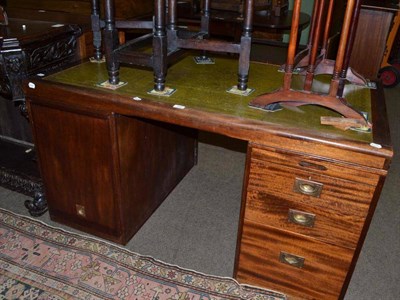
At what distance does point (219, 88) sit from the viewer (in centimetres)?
158

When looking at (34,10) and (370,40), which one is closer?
(34,10)

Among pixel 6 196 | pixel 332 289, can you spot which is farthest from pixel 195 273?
pixel 6 196

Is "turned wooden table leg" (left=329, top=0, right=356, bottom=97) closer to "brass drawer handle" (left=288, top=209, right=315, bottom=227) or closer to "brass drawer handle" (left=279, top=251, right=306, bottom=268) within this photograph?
"brass drawer handle" (left=288, top=209, right=315, bottom=227)

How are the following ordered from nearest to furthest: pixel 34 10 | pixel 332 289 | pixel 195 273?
pixel 332 289
pixel 195 273
pixel 34 10

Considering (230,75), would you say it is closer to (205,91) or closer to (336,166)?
(205,91)

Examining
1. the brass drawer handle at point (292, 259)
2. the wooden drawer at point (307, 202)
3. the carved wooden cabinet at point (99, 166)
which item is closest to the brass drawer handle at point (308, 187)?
the wooden drawer at point (307, 202)

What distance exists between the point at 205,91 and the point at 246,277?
81 centimetres

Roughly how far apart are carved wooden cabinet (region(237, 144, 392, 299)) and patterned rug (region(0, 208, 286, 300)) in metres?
0.14

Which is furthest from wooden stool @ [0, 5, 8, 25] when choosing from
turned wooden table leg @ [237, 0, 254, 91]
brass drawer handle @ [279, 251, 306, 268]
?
brass drawer handle @ [279, 251, 306, 268]

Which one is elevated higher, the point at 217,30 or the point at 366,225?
the point at 217,30

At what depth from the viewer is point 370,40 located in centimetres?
314

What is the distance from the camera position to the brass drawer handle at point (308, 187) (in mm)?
1302

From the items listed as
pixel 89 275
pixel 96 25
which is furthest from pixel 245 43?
pixel 89 275

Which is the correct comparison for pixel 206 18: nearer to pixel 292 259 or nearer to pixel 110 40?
pixel 110 40
